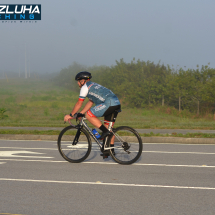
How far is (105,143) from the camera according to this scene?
23.9ft

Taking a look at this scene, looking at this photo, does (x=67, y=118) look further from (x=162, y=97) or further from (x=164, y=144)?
(x=162, y=97)

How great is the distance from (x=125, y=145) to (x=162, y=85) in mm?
32733

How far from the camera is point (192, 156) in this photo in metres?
8.61

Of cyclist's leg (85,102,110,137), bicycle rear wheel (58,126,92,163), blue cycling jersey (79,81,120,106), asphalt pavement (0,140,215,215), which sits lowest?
asphalt pavement (0,140,215,215)

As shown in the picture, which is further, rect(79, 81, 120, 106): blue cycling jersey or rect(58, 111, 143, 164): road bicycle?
rect(58, 111, 143, 164): road bicycle

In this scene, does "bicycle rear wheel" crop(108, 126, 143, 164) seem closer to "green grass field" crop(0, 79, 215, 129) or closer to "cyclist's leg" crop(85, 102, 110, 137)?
"cyclist's leg" crop(85, 102, 110, 137)

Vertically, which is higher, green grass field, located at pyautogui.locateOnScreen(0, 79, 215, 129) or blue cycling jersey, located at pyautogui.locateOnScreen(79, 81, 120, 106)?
blue cycling jersey, located at pyautogui.locateOnScreen(79, 81, 120, 106)

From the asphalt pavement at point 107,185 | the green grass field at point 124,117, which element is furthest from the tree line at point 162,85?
the asphalt pavement at point 107,185

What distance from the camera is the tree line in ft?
105

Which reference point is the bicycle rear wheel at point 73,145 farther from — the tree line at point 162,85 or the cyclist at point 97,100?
the tree line at point 162,85

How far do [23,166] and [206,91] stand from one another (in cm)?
2552

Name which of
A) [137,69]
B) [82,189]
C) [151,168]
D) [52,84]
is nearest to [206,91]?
[137,69]

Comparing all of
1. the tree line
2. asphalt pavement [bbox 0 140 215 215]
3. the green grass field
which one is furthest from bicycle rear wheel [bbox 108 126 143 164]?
the tree line

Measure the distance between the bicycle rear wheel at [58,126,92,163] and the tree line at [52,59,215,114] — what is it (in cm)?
2449
